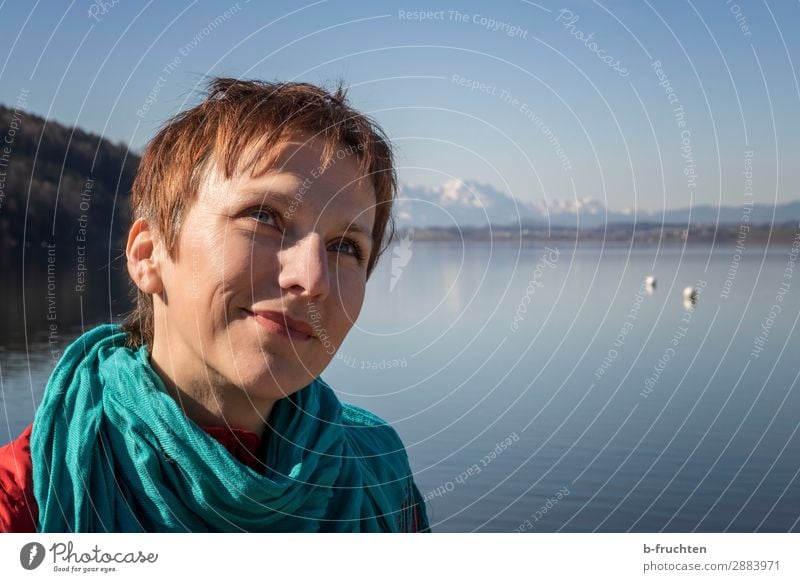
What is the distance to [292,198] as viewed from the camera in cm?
219

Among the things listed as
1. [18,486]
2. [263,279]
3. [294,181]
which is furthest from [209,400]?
[294,181]

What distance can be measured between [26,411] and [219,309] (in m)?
9.23

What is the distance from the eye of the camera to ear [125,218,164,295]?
2354 mm

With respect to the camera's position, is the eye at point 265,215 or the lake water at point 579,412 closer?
the eye at point 265,215

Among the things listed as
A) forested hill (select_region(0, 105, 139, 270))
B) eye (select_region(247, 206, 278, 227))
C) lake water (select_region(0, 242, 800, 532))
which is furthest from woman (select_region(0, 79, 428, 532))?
forested hill (select_region(0, 105, 139, 270))

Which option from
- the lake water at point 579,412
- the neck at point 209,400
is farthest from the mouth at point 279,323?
the lake water at point 579,412

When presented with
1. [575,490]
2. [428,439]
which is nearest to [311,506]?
[575,490]

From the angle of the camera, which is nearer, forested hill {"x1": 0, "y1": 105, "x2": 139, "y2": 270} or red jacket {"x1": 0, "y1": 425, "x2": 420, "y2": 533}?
red jacket {"x1": 0, "y1": 425, "x2": 420, "y2": 533}

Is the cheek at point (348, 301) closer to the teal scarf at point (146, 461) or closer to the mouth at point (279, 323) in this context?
the mouth at point (279, 323)

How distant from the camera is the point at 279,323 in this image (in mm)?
2213

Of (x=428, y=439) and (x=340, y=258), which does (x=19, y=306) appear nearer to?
(x=428, y=439)

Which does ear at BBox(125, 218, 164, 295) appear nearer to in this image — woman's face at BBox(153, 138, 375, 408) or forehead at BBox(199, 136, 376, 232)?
woman's face at BBox(153, 138, 375, 408)

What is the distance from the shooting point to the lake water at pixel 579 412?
8664 millimetres

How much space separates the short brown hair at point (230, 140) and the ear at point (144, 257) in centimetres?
3
